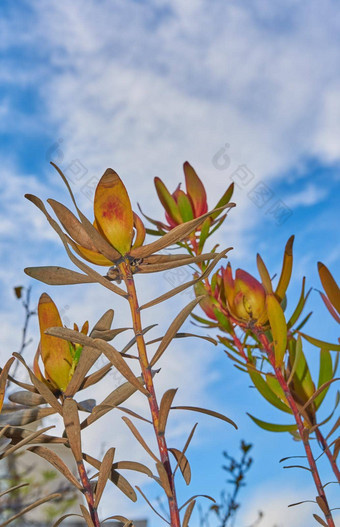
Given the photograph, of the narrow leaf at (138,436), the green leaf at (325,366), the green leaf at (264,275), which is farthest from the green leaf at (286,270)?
the narrow leaf at (138,436)

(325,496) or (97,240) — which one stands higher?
(97,240)

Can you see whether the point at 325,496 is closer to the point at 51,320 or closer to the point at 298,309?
the point at 298,309

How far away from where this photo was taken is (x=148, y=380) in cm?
51

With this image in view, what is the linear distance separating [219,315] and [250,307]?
68 mm

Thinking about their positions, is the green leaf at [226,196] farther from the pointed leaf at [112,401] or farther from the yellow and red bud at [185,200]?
the pointed leaf at [112,401]

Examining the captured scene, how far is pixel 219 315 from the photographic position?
856 millimetres

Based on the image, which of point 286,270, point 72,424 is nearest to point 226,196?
point 286,270

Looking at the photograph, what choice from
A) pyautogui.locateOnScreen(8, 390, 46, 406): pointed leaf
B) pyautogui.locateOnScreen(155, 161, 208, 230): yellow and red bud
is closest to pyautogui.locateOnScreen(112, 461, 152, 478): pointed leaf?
pyautogui.locateOnScreen(8, 390, 46, 406): pointed leaf

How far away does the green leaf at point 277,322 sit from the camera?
74cm

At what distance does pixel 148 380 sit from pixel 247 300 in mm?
336

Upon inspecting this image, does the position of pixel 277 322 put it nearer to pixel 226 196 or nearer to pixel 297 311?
pixel 297 311

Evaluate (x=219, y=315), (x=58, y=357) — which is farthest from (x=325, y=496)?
(x=58, y=357)

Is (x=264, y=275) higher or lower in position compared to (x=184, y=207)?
lower

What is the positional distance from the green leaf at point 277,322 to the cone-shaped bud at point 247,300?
0.17 ft
